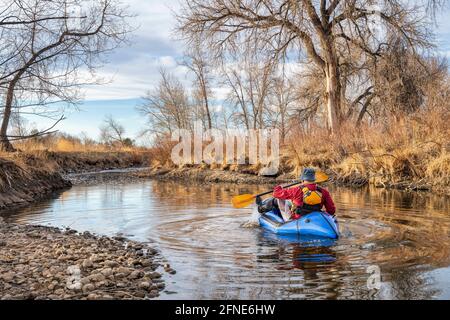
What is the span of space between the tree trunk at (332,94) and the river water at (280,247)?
8982mm

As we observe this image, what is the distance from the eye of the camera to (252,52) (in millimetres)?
20797

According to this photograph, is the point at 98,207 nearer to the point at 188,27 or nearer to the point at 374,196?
the point at 374,196

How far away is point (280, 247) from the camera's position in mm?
7855

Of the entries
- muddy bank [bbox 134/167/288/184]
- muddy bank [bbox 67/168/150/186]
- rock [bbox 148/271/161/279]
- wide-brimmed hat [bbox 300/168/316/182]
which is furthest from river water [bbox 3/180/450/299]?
muddy bank [bbox 67/168/150/186]

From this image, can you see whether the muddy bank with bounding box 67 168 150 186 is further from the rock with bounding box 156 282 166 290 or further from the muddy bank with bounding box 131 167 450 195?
the rock with bounding box 156 282 166 290

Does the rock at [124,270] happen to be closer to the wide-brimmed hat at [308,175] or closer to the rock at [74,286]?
the rock at [74,286]

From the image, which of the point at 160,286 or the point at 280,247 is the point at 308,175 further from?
the point at 160,286

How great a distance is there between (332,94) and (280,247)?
53.8 feet

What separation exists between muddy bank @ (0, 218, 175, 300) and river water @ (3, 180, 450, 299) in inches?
13.6

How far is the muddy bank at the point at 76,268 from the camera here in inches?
199

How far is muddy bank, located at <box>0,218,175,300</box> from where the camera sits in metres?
5.05

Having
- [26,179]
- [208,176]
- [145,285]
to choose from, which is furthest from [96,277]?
[208,176]
